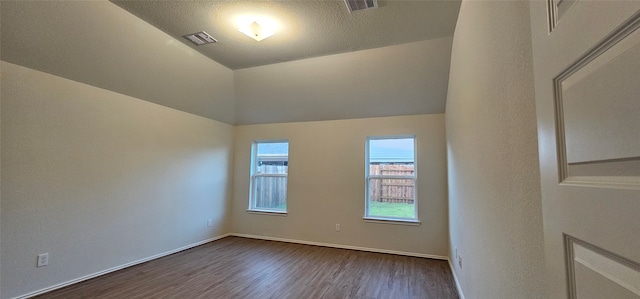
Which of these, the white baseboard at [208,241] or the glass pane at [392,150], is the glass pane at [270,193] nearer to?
the white baseboard at [208,241]

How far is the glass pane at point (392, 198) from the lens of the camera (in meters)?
4.32

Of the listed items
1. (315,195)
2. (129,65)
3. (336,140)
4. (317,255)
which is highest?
(129,65)

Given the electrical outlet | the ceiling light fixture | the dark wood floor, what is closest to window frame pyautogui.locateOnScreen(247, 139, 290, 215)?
the dark wood floor

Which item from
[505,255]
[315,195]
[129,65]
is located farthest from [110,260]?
[505,255]

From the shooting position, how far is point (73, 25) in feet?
8.01

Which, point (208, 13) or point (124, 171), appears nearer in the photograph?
point (208, 13)

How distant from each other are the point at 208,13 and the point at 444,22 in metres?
2.19

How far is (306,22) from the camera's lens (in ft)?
8.42

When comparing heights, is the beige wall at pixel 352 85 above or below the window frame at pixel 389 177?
above

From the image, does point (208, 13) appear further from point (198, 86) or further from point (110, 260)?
point (110, 260)

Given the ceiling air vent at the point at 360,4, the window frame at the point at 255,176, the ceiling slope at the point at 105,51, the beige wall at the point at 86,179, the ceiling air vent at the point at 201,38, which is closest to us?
the ceiling air vent at the point at 360,4

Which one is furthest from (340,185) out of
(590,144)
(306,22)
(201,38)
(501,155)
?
(590,144)

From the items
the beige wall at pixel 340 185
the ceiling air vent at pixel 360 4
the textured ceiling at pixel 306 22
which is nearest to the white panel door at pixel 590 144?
the ceiling air vent at pixel 360 4

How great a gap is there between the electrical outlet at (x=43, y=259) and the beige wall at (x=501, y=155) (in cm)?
395
